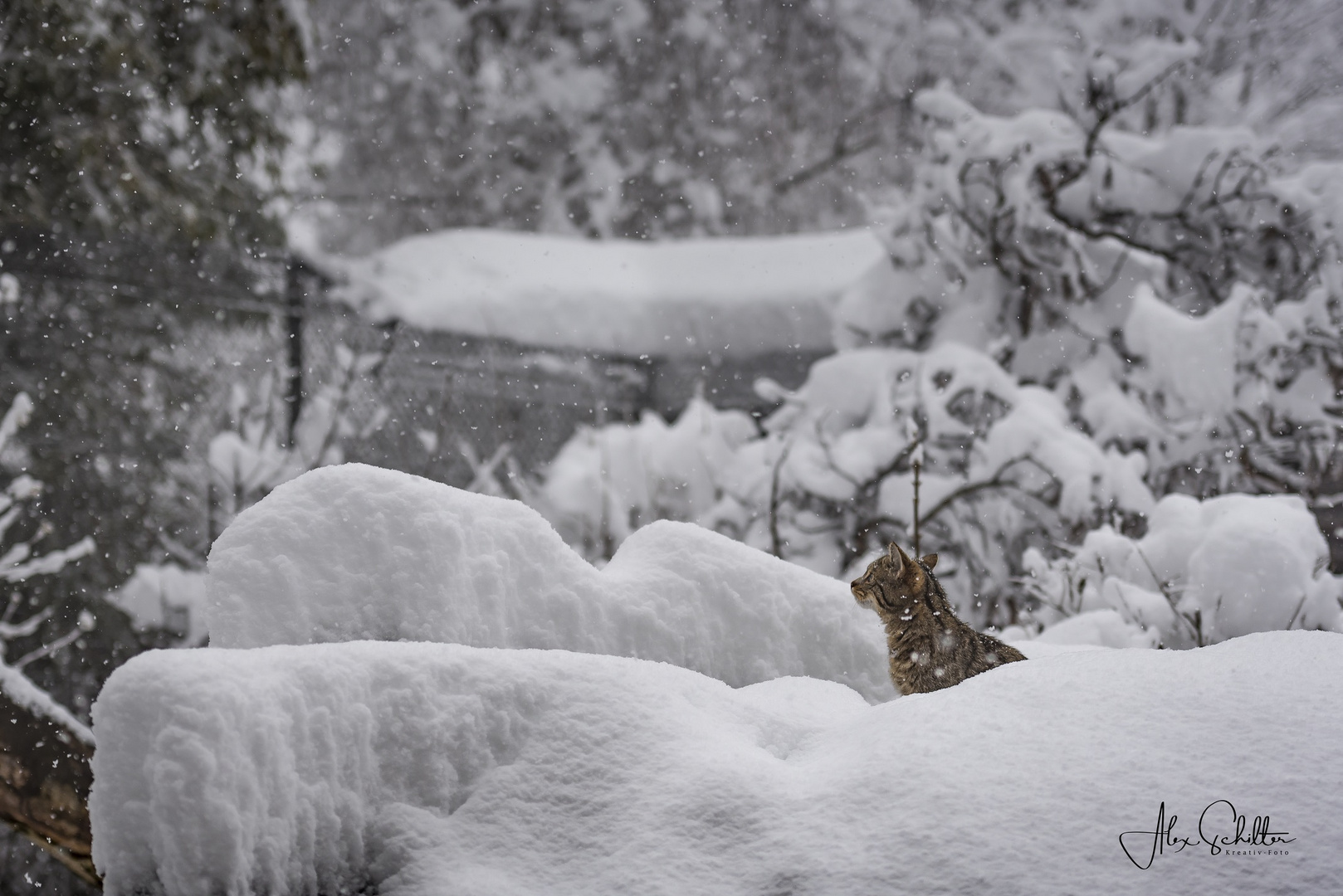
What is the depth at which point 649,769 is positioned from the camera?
1037mm

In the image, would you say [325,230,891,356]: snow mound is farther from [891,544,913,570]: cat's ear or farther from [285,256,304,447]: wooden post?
[891,544,913,570]: cat's ear

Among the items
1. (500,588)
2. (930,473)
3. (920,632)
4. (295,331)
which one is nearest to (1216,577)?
(920,632)

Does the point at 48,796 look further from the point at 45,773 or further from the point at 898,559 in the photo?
the point at 898,559

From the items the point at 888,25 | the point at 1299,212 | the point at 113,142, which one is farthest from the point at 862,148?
the point at 113,142

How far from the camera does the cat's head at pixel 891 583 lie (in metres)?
1.59

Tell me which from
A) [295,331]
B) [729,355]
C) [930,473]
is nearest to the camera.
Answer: [930,473]

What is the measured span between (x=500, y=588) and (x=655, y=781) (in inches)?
18.7

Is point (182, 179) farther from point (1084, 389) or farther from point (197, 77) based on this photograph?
point (1084, 389)

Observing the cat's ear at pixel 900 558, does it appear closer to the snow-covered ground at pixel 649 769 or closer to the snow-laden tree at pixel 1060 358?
the snow-covered ground at pixel 649 769

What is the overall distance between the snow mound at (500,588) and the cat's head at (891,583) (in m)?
0.08

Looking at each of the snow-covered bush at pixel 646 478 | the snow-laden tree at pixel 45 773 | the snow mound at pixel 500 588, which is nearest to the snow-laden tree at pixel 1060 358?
the snow-covered bush at pixel 646 478

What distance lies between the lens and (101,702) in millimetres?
896

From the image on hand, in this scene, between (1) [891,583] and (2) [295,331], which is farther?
(2) [295,331]

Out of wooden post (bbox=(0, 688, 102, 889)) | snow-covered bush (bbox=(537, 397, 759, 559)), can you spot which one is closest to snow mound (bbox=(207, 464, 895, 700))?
wooden post (bbox=(0, 688, 102, 889))
